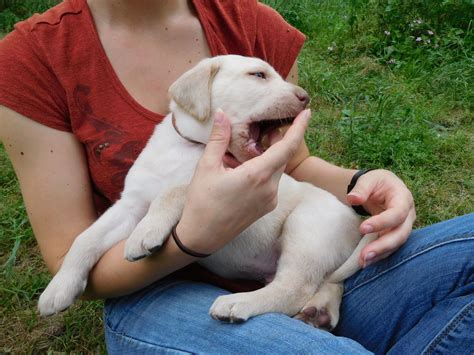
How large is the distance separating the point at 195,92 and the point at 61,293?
32.0 inches

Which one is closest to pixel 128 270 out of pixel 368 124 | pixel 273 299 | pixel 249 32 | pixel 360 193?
pixel 273 299

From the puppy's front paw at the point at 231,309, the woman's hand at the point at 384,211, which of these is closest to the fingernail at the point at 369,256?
the woman's hand at the point at 384,211

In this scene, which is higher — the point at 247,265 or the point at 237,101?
the point at 237,101

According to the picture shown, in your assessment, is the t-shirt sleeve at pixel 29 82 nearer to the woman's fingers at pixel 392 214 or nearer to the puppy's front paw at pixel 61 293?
the puppy's front paw at pixel 61 293

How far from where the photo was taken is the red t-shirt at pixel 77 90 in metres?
1.83

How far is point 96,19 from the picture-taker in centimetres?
204

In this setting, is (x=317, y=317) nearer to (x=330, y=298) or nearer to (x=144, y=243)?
(x=330, y=298)

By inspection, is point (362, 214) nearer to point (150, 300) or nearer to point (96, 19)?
point (150, 300)

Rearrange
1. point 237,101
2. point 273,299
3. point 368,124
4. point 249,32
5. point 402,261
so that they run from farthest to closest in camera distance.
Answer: point 368,124
point 249,32
point 237,101
point 402,261
point 273,299

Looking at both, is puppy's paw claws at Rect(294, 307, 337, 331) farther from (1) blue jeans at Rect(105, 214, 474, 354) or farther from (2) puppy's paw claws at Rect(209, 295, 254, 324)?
(2) puppy's paw claws at Rect(209, 295, 254, 324)

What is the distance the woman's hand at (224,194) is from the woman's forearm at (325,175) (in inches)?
23.2

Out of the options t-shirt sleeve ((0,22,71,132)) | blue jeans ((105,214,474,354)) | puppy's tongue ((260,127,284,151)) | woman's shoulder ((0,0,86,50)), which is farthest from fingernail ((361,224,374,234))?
woman's shoulder ((0,0,86,50))

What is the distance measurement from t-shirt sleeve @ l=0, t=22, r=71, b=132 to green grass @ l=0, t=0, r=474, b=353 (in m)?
1.17

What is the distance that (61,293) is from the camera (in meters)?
1.72
